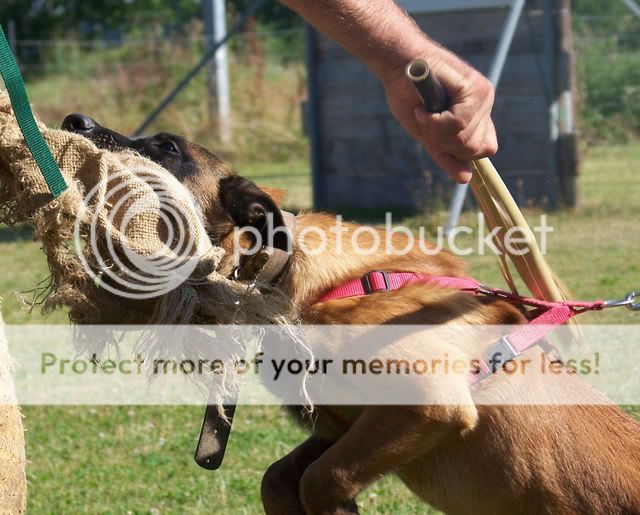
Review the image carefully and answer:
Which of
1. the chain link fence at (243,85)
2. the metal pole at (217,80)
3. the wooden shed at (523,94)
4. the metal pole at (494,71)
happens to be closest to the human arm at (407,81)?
the metal pole at (494,71)

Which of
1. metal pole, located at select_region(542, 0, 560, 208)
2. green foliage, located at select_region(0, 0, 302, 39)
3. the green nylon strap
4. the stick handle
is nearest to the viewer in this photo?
the stick handle

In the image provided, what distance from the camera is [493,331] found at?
10.3 ft

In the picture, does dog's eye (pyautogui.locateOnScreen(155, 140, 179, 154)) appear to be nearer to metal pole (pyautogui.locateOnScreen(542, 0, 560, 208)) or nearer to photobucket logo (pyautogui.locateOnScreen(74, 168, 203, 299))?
photobucket logo (pyautogui.locateOnScreen(74, 168, 203, 299))

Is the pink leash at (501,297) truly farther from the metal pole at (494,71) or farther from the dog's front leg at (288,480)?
the metal pole at (494,71)

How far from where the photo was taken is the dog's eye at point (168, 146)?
357cm

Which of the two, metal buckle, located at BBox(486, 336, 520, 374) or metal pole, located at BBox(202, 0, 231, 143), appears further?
metal pole, located at BBox(202, 0, 231, 143)

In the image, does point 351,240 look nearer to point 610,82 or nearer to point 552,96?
point 552,96

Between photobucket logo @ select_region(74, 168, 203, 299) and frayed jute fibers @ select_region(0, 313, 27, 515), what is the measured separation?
1.57 ft

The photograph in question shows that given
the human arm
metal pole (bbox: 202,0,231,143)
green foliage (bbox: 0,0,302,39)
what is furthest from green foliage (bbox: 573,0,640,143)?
green foliage (bbox: 0,0,302,39)

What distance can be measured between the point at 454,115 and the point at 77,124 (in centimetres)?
148

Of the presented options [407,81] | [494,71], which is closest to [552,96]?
[494,71]

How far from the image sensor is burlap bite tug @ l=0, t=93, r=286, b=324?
2764mm

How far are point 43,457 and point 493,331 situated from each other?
2.41 meters

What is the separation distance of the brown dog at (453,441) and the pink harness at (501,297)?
3 centimetres
